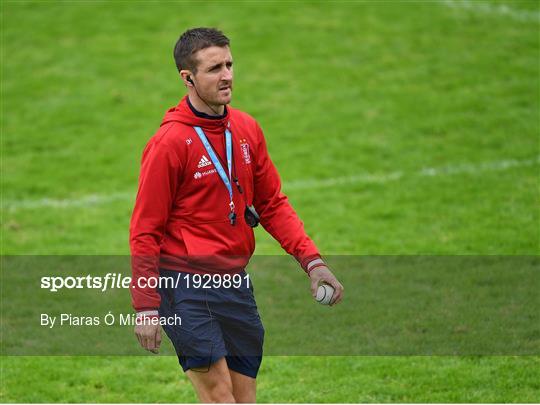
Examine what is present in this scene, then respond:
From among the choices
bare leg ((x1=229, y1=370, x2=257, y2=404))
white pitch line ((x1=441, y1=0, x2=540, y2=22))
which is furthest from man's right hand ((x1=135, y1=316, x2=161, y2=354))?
white pitch line ((x1=441, y1=0, x2=540, y2=22))

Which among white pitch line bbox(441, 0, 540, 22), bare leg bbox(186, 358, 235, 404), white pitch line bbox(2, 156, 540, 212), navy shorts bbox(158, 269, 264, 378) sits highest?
navy shorts bbox(158, 269, 264, 378)

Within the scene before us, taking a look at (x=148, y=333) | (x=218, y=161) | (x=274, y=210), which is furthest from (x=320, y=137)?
(x=148, y=333)

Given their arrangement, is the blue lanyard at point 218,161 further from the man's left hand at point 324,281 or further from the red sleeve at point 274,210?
the man's left hand at point 324,281

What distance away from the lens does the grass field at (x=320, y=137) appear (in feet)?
29.0

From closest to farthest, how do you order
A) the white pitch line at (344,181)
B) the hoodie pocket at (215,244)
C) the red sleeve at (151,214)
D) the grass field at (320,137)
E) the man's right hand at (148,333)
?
the man's right hand at (148,333) < the red sleeve at (151,214) < the hoodie pocket at (215,244) < the grass field at (320,137) < the white pitch line at (344,181)

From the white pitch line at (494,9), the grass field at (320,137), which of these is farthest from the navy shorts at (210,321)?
the white pitch line at (494,9)

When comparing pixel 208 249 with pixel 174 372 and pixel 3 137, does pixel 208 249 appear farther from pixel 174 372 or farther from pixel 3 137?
pixel 3 137

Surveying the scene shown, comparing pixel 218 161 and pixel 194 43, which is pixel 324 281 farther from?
pixel 194 43

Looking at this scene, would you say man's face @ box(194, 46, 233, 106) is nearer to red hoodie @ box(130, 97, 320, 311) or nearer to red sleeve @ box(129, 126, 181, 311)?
red hoodie @ box(130, 97, 320, 311)

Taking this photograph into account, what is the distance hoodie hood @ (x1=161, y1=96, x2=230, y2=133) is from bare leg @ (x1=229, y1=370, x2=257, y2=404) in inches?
57.8

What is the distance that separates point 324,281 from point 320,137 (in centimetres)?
961

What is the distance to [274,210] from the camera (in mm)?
6555

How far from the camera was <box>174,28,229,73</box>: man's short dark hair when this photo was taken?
6168 millimetres

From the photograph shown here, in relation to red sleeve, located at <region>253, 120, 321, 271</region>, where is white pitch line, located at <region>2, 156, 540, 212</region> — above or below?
below
